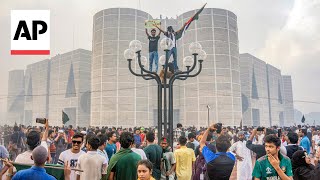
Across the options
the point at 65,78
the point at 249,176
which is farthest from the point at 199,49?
the point at 65,78

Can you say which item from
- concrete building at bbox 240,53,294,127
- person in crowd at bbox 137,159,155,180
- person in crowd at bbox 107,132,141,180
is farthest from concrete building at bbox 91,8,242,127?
person in crowd at bbox 137,159,155,180

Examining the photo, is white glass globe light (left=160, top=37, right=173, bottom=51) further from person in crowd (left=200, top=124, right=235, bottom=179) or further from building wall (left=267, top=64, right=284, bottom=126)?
building wall (left=267, top=64, right=284, bottom=126)

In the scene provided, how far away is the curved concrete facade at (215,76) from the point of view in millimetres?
41594

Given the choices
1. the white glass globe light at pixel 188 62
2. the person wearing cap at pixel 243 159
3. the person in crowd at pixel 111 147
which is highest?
the white glass globe light at pixel 188 62

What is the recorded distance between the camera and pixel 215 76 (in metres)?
41.7

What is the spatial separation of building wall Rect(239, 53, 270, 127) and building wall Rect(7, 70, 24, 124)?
47993 mm

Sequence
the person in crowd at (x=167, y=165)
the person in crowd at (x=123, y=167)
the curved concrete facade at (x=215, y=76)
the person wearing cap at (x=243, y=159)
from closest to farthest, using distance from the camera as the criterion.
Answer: the person in crowd at (x=123, y=167) < the person in crowd at (x=167, y=165) < the person wearing cap at (x=243, y=159) < the curved concrete facade at (x=215, y=76)

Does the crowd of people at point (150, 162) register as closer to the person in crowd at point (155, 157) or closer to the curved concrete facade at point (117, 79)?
the person in crowd at point (155, 157)

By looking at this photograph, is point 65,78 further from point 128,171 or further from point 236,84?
point 128,171

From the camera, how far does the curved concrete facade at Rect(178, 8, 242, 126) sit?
41594 millimetres

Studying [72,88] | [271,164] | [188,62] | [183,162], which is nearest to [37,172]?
[271,164]

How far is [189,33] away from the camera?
43.1 meters

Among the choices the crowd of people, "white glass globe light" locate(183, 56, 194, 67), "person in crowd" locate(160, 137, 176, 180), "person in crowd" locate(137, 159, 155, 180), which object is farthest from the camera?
"white glass globe light" locate(183, 56, 194, 67)

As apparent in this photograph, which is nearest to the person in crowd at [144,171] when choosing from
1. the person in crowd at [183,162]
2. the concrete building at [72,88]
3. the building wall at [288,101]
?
the person in crowd at [183,162]
